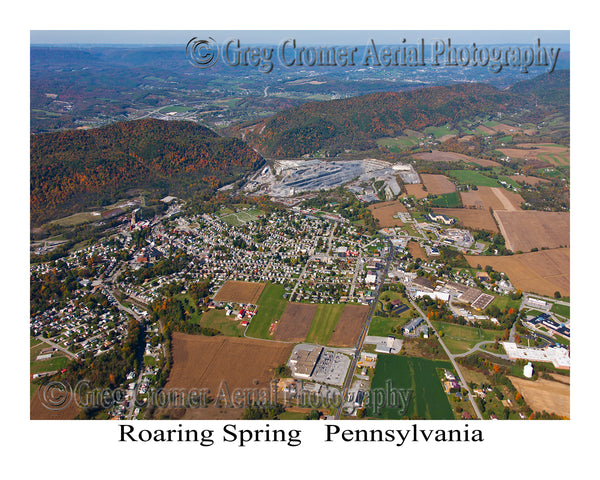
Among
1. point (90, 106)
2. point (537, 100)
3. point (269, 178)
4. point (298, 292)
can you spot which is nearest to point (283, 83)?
point (90, 106)

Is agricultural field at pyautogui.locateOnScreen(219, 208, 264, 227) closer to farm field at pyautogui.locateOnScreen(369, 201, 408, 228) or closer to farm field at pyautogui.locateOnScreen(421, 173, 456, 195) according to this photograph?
farm field at pyautogui.locateOnScreen(369, 201, 408, 228)

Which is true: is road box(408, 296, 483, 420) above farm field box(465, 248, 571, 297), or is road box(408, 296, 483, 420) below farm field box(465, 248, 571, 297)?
below

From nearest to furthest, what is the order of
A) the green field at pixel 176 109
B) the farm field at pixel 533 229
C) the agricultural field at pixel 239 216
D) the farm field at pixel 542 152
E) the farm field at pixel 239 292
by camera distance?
the farm field at pixel 239 292
the farm field at pixel 533 229
the agricultural field at pixel 239 216
the farm field at pixel 542 152
the green field at pixel 176 109

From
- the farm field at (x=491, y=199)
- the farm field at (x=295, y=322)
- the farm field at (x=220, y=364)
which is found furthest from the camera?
the farm field at (x=491, y=199)

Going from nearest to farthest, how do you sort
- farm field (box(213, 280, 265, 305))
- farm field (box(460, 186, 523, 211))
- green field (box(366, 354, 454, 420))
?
1. green field (box(366, 354, 454, 420))
2. farm field (box(213, 280, 265, 305))
3. farm field (box(460, 186, 523, 211))

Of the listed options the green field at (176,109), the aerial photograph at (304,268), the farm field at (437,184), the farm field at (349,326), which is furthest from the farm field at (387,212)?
the green field at (176,109)

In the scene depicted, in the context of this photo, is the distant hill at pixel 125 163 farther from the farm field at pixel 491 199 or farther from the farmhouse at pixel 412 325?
the farmhouse at pixel 412 325

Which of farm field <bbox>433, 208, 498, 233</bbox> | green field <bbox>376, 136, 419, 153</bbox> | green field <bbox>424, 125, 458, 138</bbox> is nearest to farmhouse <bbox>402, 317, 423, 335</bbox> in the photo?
farm field <bbox>433, 208, 498, 233</bbox>
